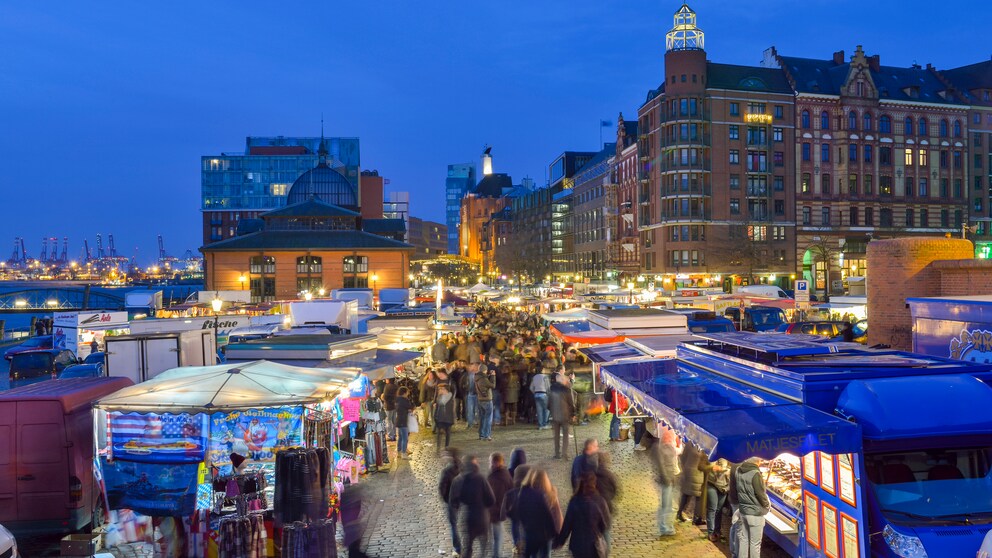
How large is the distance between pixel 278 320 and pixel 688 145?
50.8 meters

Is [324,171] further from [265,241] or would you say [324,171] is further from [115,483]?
[115,483]

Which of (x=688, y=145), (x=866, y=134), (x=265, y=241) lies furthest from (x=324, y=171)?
(x=866, y=134)

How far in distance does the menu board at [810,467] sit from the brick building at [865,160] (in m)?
67.9

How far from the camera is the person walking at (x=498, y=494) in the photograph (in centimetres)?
870

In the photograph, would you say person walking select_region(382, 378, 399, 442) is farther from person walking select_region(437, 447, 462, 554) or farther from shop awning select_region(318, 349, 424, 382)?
person walking select_region(437, 447, 462, 554)

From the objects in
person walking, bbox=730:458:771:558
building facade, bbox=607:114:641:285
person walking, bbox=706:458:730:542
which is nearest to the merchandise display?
person walking, bbox=706:458:730:542

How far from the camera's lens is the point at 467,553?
859 centimetres

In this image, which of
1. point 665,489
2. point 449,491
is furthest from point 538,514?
point 665,489

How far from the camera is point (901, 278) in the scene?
16.7m

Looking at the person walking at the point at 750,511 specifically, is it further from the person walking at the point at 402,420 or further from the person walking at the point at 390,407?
the person walking at the point at 390,407

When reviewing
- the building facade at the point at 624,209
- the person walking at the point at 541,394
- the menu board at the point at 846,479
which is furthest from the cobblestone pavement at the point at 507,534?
the building facade at the point at 624,209

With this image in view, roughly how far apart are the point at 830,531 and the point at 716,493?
253 centimetres

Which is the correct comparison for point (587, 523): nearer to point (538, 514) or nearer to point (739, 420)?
point (538, 514)

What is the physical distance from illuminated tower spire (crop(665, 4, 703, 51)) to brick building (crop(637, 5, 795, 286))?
93 millimetres
